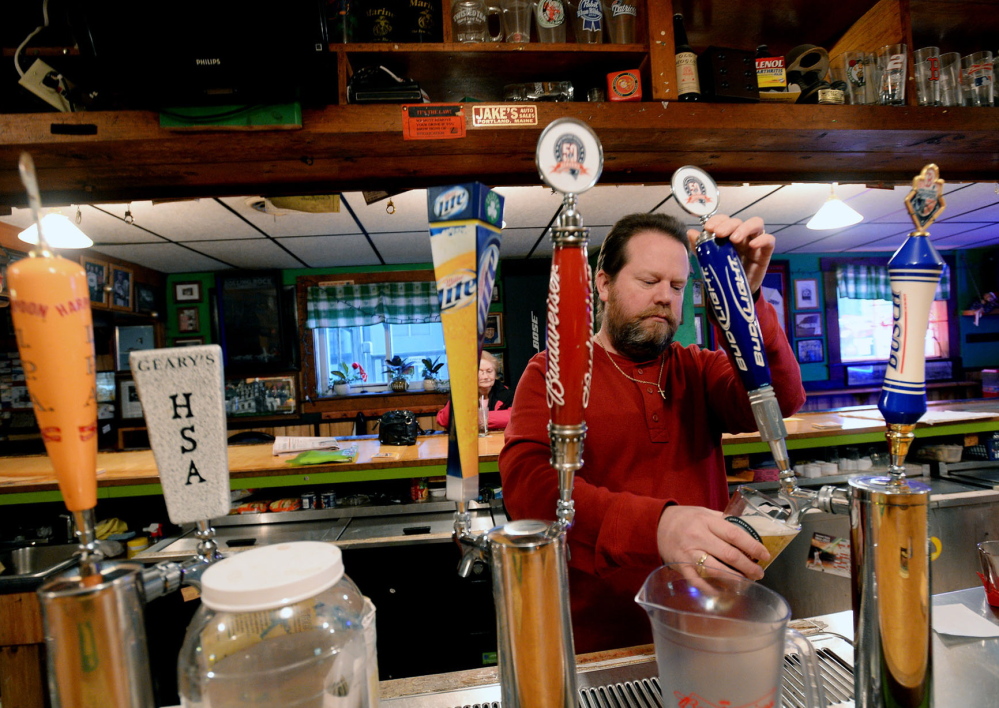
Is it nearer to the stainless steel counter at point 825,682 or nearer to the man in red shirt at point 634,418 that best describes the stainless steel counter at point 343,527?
the man in red shirt at point 634,418

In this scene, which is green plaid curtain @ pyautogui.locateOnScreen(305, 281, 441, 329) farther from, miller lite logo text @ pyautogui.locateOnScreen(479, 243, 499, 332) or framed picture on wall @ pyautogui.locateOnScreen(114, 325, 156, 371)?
miller lite logo text @ pyautogui.locateOnScreen(479, 243, 499, 332)

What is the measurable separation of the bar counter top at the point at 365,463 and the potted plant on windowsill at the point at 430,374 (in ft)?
9.57

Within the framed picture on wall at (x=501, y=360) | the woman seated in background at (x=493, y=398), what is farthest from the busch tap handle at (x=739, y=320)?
the framed picture on wall at (x=501, y=360)

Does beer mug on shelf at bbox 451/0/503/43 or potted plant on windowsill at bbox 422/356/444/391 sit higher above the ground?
beer mug on shelf at bbox 451/0/503/43

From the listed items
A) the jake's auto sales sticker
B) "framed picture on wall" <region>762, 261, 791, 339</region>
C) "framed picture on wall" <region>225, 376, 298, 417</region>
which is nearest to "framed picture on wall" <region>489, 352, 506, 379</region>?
"framed picture on wall" <region>225, 376, 298, 417</region>

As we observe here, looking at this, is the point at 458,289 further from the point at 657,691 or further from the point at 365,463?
the point at 365,463

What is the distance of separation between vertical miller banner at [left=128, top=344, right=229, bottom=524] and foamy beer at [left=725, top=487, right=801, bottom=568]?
52 centimetres

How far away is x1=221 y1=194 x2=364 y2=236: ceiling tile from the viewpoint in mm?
3758

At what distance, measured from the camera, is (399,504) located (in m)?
2.53

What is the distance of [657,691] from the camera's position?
0.61 m

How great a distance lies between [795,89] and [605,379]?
42.6 inches

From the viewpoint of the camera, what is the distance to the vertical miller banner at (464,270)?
0.39 meters

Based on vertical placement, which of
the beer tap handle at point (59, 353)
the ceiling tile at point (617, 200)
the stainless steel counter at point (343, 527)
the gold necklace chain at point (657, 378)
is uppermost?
the ceiling tile at point (617, 200)

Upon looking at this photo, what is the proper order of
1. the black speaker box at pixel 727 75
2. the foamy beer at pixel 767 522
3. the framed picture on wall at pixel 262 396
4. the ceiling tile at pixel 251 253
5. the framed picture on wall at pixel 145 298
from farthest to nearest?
the framed picture on wall at pixel 262 396 → the framed picture on wall at pixel 145 298 → the ceiling tile at pixel 251 253 → the black speaker box at pixel 727 75 → the foamy beer at pixel 767 522
